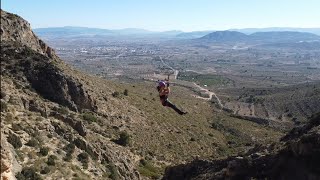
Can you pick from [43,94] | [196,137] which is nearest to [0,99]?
[43,94]

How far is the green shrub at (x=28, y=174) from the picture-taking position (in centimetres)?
2467

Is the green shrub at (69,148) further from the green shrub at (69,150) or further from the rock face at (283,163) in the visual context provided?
the rock face at (283,163)

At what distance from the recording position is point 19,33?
58812 mm

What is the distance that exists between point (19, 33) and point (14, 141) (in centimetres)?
3397

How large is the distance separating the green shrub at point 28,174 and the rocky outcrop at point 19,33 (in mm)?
30662

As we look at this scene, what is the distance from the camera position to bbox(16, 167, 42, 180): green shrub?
24.7m

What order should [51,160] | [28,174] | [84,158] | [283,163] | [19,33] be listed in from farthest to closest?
[19,33]
[84,158]
[51,160]
[28,174]
[283,163]

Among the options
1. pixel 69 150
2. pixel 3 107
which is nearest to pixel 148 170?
pixel 69 150

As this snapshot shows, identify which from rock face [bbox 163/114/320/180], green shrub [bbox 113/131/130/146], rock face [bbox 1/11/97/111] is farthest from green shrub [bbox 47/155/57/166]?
green shrub [bbox 113/131/130/146]

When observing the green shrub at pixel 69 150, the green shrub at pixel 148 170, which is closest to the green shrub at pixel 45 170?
the green shrub at pixel 69 150

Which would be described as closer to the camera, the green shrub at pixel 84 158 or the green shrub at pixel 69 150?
the green shrub at pixel 69 150

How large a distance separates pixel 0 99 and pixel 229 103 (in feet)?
330

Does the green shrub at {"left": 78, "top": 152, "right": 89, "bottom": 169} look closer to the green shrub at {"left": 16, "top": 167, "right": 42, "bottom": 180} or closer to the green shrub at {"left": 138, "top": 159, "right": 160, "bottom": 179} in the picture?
the green shrub at {"left": 16, "top": 167, "right": 42, "bottom": 180}

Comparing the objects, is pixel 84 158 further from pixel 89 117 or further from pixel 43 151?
pixel 89 117
